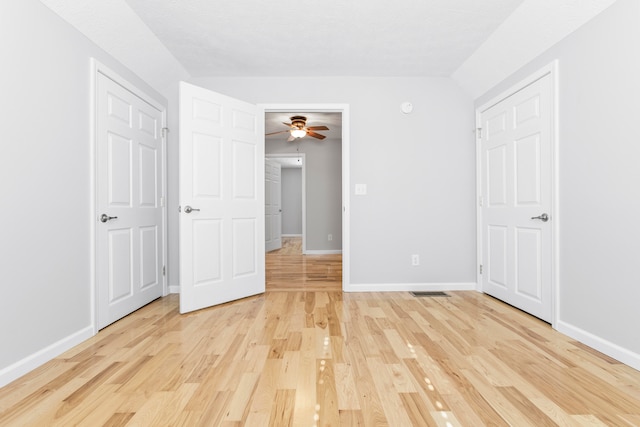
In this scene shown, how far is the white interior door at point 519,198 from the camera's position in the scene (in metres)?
2.55

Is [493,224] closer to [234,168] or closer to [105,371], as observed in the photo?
[234,168]

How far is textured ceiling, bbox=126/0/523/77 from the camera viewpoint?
7.79 ft

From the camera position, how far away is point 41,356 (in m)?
1.86

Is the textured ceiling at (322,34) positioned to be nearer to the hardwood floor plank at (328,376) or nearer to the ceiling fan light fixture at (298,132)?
the ceiling fan light fixture at (298,132)

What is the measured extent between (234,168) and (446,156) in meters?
2.28

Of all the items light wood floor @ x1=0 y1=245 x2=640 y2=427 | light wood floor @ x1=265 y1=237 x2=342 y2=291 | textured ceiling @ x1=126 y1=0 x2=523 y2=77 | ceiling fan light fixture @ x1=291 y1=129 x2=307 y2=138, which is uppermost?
textured ceiling @ x1=126 y1=0 x2=523 y2=77

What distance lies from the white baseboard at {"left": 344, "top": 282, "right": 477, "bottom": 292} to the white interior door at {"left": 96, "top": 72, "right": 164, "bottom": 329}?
2.03m

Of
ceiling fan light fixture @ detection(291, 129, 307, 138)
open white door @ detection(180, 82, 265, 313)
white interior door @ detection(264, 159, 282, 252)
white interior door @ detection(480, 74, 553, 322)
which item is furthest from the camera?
white interior door @ detection(264, 159, 282, 252)

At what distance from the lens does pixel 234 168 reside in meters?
3.24

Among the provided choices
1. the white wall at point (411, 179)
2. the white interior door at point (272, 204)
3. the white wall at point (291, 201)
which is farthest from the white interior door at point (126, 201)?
the white wall at point (291, 201)

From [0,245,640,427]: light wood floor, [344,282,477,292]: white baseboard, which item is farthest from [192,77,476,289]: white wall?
[0,245,640,427]: light wood floor

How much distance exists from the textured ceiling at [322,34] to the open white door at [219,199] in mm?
437

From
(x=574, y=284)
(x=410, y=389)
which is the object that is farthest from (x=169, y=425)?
(x=574, y=284)

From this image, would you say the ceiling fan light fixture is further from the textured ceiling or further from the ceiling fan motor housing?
the textured ceiling
